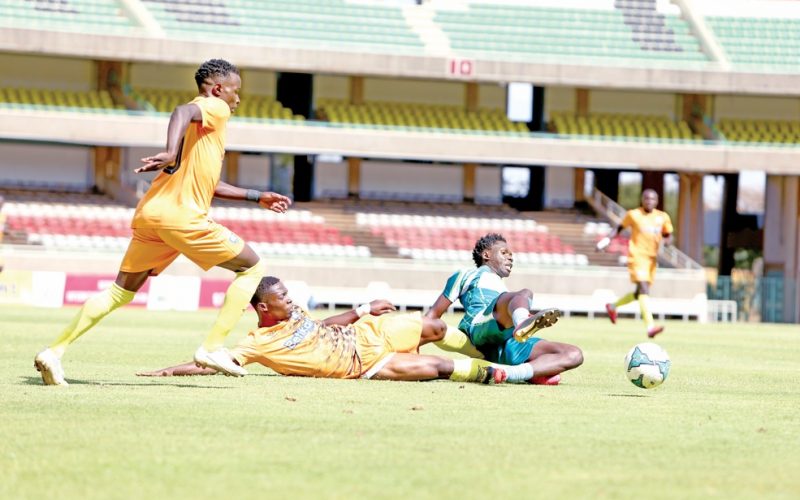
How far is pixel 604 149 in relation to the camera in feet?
142

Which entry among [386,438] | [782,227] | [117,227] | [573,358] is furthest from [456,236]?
[386,438]

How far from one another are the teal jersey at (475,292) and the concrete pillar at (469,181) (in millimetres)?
36197

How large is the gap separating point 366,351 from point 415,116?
114ft

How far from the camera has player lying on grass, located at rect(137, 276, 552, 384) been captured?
10688 mm

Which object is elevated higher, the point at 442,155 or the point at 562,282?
the point at 442,155

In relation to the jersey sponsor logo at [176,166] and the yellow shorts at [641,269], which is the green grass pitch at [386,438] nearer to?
the jersey sponsor logo at [176,166]

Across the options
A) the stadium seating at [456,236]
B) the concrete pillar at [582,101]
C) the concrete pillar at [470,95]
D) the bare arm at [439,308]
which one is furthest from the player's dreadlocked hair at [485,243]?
the concrete pillar at [582,101]

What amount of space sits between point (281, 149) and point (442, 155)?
5054 mm

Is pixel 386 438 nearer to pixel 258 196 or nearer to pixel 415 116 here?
pixel 258 196

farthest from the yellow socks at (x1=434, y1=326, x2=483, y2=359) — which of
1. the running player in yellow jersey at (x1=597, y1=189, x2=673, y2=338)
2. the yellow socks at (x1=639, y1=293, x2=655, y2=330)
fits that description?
the running player in yellow jersey at (x1=597, y1=189, x2=673, y2=338)

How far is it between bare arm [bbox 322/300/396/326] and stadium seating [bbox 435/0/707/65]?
32977mm

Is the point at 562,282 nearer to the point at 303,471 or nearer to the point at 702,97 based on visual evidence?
the point at 702,97

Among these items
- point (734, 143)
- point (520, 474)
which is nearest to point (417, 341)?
point (520, 474)

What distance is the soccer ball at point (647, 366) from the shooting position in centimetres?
1052
